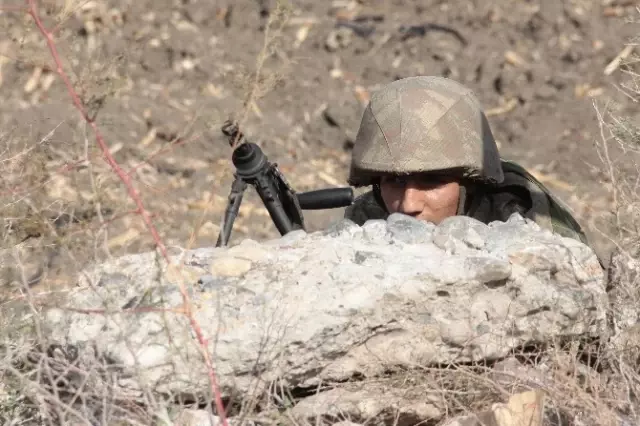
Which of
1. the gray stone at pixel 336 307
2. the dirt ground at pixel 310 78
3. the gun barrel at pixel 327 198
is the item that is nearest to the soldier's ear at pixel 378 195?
the gun barrel at pixel 327 198

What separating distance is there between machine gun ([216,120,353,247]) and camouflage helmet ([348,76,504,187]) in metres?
0.38

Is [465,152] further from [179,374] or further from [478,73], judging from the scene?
[478,73]

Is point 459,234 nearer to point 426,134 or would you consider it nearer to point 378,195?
point 426,134

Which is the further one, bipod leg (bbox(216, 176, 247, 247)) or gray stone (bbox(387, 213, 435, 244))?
bipod leg (bbox(216, 176, 247, 247))

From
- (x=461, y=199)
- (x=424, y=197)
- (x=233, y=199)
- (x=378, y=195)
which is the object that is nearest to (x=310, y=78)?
(x=378, y=195)

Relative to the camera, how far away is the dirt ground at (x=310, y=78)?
7.97 m

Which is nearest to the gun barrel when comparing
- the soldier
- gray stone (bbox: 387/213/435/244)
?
the soldier

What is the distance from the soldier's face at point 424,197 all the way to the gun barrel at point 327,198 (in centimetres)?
50

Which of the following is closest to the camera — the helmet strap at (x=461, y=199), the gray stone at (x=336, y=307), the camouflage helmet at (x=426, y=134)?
the gray stone at (x=336, y=307)

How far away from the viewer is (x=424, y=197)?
3904 mm

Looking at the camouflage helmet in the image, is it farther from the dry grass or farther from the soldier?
the dry grass

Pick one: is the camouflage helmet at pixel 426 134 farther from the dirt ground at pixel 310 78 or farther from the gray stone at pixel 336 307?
the dirt ground at pixel 310 78

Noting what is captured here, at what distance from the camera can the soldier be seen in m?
3.85

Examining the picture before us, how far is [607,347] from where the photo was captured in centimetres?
342
